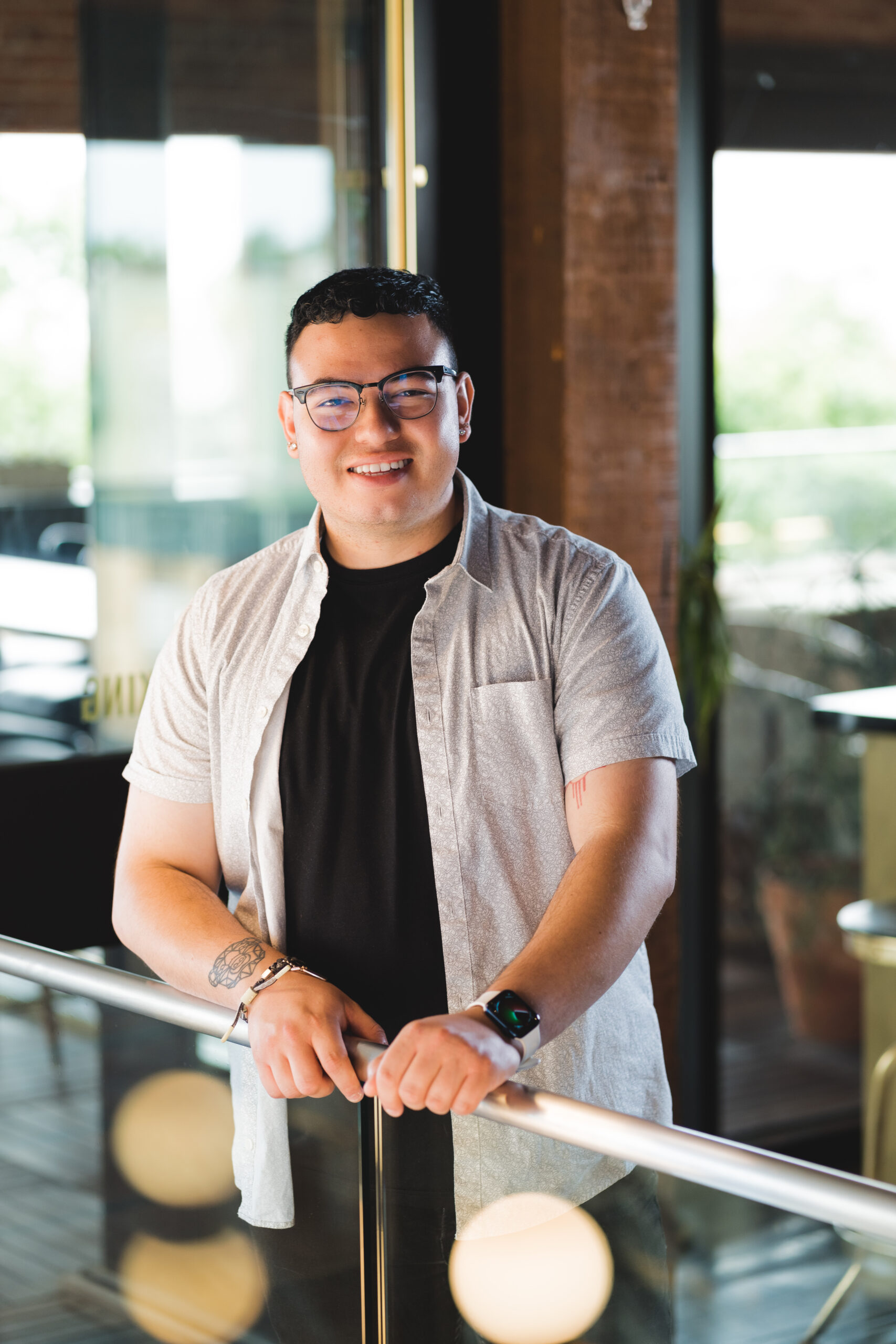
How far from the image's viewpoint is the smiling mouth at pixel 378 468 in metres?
1.63

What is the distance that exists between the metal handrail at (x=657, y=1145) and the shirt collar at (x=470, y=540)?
0.54m

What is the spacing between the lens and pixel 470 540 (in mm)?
1708

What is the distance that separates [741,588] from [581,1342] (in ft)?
9.59

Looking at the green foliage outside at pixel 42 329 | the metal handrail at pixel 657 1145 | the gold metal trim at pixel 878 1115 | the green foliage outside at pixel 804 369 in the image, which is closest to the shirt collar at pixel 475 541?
the metal handrail at pixel 657 1145

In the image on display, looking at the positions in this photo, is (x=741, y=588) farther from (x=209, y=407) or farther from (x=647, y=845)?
(x=647, y=845)

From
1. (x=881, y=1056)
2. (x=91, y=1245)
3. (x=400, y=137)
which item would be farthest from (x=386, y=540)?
(x=881, y=1056)

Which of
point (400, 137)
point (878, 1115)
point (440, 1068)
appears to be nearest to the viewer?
point (440, 1068)

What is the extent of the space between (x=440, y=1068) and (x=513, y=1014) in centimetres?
12

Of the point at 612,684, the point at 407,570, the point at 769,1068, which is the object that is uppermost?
the point at 407,570

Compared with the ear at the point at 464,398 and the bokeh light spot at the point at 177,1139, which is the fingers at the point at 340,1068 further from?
the ear at the point at 464,398

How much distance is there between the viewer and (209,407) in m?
2.77

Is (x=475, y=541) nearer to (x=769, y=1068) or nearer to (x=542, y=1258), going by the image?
(x=542, y=1258)

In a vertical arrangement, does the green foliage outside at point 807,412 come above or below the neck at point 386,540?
above

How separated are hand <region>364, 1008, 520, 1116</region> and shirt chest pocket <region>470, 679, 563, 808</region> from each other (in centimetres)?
39
